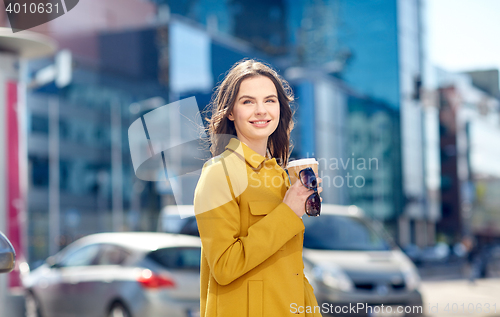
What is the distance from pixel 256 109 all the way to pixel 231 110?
3.6 inches

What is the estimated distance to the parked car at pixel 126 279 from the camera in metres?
5.82

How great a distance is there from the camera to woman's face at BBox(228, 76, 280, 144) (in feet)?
6.28

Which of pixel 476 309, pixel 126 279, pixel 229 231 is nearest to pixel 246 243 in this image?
pixel 229 231

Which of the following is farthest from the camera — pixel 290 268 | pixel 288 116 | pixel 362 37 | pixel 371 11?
pixel 362 37

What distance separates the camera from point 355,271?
23.2ft

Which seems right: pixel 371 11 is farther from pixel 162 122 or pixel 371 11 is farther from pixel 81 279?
pixel 162 122

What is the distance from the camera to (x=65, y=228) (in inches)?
1206

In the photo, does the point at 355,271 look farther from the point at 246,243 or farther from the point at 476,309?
the point at 246,243

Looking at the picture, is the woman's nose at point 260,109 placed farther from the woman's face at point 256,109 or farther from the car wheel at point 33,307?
the car wheel at point 33,307

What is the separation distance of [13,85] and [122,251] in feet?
9.61

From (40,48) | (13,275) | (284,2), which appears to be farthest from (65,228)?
(40,48)

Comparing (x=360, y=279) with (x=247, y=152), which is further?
(x=360, y=279)
